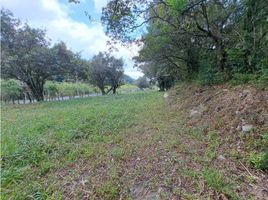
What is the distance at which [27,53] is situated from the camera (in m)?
13.4

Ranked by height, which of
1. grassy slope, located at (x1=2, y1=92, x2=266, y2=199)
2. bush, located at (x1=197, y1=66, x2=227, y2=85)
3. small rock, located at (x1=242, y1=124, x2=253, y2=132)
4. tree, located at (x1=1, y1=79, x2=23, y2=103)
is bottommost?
grassy slope, located at (x1=2, y1=92, x2=266, y2=199)

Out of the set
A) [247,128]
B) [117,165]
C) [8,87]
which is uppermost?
[8,87]

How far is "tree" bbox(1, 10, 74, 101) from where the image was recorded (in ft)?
42.5

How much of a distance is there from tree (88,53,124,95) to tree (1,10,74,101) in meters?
12.0

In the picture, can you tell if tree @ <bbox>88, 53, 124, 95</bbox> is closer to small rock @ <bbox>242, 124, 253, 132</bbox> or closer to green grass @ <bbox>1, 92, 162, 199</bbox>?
green grass @ <bbox>1, 92, 162, 199</bbox>

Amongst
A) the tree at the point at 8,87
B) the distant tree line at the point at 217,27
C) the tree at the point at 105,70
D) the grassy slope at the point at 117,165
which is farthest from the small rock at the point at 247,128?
the tree at the point at 105,70

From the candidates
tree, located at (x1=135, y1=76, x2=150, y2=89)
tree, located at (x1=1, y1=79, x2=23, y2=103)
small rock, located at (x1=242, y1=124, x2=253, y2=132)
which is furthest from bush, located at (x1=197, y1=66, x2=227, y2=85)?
tree, located at (x1=135, y1=76, x2=150, y2=89)

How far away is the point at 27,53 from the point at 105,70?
49.5 feet

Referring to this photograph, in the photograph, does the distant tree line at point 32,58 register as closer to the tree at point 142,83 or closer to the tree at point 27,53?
the tree at point 27,53

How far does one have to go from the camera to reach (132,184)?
2328 millimetres

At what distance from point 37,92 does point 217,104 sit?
16.0 m

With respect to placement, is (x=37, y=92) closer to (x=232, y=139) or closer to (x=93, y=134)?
(x=93, y=134)

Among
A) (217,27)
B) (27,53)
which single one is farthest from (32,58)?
(217,27)

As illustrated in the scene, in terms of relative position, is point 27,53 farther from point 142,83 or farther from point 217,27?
point 142,83
